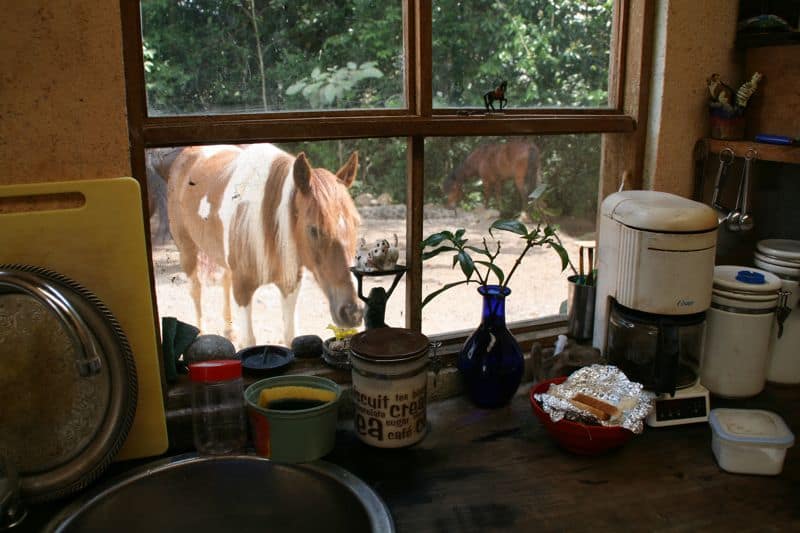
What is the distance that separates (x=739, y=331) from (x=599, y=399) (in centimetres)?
41

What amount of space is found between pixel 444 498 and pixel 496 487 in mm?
104

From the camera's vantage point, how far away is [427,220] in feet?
5.20

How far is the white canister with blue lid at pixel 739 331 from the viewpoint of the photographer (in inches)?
59.7

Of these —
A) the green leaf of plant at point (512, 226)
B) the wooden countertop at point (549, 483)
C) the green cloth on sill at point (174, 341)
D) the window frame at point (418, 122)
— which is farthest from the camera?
the green leaf of plant at point (512, 226)

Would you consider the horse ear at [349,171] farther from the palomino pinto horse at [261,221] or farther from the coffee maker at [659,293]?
the coffee maker at [659,293]

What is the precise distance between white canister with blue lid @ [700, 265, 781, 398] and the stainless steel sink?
34.2 inches

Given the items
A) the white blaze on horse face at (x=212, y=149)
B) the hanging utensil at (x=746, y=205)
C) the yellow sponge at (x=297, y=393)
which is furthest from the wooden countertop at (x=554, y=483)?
the white blaze on horse face at (x=212, y=149)

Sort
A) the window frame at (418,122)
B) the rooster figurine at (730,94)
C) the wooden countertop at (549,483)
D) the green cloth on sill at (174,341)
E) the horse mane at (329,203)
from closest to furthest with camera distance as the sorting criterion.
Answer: the wooden countertop at (549,483)
the window frame at (418,122)
the green cloth on sill at (174,341)
the horse mane at (329,203)
the rooster figurine at (730,94)

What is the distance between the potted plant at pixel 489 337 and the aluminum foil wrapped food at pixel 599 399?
0.10 metres

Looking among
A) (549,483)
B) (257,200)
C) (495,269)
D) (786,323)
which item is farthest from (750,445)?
(257,200)

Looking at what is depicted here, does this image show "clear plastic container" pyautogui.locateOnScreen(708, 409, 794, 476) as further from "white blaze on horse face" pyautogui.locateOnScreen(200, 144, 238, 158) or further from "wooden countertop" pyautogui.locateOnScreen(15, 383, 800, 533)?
"white blaze on horse face" pyautogui.locateOnScreen(200, 144, 238, 158)

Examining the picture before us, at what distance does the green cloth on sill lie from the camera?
136cm

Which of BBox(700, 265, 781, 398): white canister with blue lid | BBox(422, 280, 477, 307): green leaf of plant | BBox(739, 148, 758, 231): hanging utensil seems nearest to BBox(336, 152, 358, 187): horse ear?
BBox(422, 280, 477, 307): green leaf of plant

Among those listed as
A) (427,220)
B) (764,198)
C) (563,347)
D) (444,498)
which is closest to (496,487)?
(444,498)
